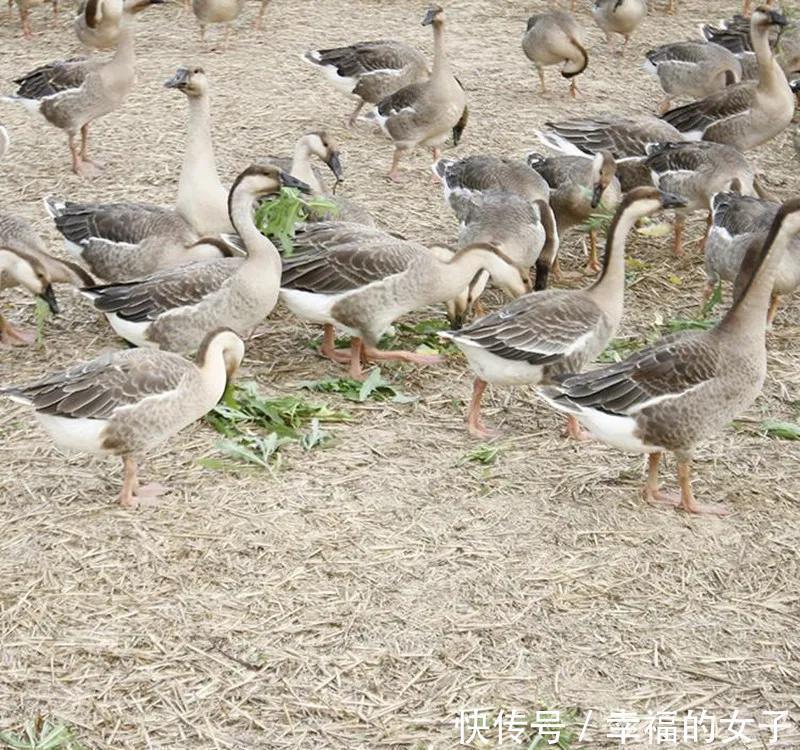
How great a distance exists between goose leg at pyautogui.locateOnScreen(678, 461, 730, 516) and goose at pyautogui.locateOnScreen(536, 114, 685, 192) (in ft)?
13.7

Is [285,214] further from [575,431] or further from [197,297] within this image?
[575,431]

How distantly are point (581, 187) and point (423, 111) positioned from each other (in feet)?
6.48

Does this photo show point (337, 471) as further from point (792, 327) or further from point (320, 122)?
point (320, 122)

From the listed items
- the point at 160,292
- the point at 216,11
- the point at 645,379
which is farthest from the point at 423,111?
the point at 645,379

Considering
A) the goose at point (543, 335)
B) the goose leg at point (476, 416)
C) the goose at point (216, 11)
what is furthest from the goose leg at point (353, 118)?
the goose leg at point (476, 416)

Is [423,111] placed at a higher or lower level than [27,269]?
lower

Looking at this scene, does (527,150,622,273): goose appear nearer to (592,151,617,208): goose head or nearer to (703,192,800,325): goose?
(592,151,617,208): goose head

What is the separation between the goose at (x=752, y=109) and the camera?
10477 mm

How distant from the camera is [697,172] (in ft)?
30.7

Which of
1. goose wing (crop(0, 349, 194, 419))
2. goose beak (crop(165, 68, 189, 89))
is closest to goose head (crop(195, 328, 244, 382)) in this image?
goose wing (crop(0, 349, 194, 419))

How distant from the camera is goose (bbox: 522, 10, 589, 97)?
40.5 feet

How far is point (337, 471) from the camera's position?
6.56 meters

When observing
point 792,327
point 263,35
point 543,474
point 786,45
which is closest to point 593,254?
point 792,327

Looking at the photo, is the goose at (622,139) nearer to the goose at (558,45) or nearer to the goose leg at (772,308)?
the goose leg at (772,308)
